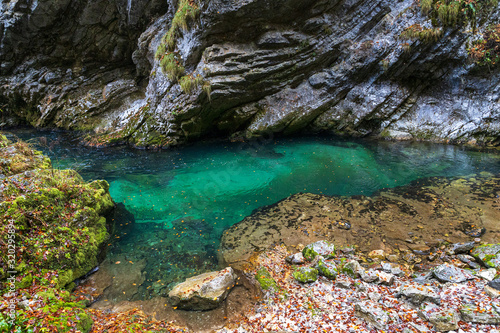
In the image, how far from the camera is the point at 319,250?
6312 millimetres

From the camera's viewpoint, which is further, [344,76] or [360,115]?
[360,115]

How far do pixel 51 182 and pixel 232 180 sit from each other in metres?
6.79

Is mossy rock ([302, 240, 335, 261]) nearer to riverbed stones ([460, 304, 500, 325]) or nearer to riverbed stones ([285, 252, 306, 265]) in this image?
riverbed stones ([285, 252, 306, 265])

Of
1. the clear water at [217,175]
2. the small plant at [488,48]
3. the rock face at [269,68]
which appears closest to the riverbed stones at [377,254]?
the clear water at [217,175]

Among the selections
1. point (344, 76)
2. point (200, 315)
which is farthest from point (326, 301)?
point (344, 76)

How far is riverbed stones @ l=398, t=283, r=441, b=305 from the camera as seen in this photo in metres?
4.38

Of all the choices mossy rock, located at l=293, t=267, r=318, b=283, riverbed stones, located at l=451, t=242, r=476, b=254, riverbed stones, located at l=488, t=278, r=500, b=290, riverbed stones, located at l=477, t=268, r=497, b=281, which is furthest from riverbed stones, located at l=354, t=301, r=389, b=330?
riverbed stones, located at l=451, t=242, r=476, b=254

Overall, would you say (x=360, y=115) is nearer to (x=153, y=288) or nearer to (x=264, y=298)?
(x=264, y=298)

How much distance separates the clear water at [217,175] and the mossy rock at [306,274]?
7.69ft

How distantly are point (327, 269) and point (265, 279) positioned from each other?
4.66ft

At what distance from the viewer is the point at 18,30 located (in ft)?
60.7

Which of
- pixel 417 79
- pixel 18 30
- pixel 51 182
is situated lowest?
pixel 51 182

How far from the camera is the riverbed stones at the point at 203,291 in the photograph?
518 cm

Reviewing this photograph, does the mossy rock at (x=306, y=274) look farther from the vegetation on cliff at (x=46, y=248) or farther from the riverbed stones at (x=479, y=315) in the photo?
the vegetation on cliff at (x=46, y=248)
